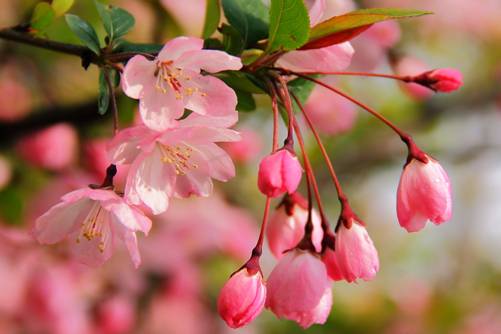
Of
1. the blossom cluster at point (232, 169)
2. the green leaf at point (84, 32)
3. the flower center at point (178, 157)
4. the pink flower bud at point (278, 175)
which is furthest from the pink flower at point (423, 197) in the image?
the green leaf at point (84, 32)

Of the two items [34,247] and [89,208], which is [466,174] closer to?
[34,247]

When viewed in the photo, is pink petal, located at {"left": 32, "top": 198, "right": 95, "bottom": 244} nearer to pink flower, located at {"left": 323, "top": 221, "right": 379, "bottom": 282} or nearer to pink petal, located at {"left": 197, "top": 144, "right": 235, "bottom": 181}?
pink petal, located at {"left": 197, "top": 144, "right": 235, "bottom": 181}

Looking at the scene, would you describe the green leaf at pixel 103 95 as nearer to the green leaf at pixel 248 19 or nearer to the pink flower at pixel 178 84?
the pink flower at pixel 178 84

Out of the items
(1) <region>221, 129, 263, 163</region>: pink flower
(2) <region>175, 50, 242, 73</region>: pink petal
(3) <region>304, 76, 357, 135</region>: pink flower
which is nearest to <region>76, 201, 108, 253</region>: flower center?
(2) <region>175, 50, 242, 73</region>: pink petal

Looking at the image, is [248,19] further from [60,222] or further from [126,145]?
[60,222]

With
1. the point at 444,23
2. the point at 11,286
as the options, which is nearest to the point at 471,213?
Answer: the point at 444,23

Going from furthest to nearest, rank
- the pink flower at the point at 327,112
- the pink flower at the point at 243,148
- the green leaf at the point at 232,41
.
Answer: the pink flower at the point at 243,148, the pink flower at the point at 327,112, the green leaf at the point at 232,41
